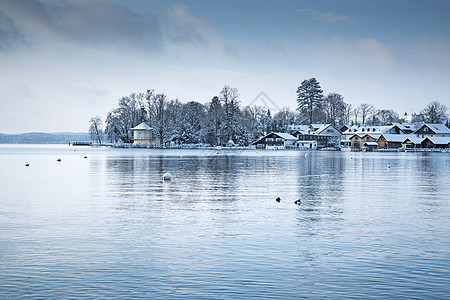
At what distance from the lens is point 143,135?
6053 inches

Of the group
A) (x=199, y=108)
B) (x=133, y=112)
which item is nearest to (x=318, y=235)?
(x=133, y=112)

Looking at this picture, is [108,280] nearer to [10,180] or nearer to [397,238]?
[397,238]

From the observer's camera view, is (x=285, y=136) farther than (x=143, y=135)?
Yes

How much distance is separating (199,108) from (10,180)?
507ft

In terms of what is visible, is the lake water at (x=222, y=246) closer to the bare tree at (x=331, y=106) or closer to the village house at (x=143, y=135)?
the village house at (x=143, y=135)

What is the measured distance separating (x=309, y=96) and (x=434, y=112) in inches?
1962

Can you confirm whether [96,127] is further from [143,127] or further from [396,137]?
[396,137]

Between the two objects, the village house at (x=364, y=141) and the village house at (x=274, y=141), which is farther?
the village house at (x=274, y=141)

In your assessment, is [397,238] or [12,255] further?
[397,238]

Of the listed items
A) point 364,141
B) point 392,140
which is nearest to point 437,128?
point 392,140

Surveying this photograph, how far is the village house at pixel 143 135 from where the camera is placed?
152 metres

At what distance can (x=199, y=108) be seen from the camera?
19188 cm

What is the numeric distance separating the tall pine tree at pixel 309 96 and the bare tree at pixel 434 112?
1733 inches

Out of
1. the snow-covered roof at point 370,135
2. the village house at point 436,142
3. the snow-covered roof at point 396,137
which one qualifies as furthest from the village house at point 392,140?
the village house at point 436,142
